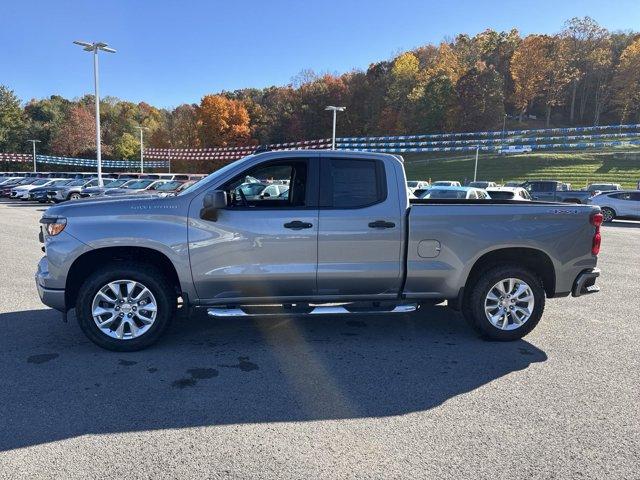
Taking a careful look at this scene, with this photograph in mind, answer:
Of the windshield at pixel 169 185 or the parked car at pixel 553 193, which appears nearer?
the windshield at pixel 169 185

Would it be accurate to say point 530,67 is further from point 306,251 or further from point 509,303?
point 306,251

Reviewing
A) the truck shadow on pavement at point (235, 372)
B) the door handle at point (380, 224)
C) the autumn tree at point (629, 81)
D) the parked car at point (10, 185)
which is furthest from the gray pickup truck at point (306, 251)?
the autumn tree at point (629, 81)

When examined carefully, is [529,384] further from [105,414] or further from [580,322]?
[105,414]

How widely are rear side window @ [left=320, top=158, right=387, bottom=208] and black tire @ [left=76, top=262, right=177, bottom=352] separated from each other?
1.77m

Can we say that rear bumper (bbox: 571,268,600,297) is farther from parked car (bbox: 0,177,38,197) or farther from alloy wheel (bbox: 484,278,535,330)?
parked car (bbox: 0,177,38,197)

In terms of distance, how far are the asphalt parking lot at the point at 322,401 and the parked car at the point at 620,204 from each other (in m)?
17.7

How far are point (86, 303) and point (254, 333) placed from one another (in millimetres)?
1714

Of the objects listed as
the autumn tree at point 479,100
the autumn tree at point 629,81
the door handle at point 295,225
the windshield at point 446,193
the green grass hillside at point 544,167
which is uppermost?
the autumn tree at point 629,81

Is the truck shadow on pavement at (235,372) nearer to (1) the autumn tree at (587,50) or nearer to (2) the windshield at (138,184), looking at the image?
(2) the windshield at (138,184)

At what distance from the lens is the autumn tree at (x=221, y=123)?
71.3m

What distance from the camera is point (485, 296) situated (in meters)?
5.07

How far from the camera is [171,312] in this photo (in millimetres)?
4766

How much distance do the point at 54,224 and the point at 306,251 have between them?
2371mm

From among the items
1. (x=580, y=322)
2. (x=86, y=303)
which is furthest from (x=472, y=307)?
(x=86, y=303)
